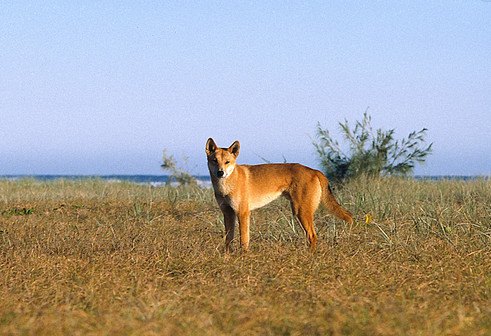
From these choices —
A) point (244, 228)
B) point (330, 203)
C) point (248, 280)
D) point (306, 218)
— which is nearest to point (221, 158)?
point (244, 228)

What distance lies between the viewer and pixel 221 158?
8.85m

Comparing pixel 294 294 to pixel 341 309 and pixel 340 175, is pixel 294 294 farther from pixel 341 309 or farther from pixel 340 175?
pixel 340 175

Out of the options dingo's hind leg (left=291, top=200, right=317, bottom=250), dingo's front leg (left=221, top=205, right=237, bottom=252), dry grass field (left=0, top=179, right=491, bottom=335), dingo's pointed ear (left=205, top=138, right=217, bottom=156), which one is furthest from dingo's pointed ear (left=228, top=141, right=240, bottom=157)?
dry grass field (left=0, top=179, right=491, bottom=335)

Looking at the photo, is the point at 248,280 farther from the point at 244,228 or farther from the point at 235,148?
the point at 235,148

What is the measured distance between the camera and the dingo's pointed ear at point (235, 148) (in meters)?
9.09

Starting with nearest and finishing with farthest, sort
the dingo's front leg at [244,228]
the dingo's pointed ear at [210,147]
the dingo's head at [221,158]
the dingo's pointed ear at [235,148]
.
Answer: the dingo's front leg at [244,228]
the dingo's head at [221,158]
the dingo's pointed ear at [210,147]
the dingo's pointed ear at [235,148]

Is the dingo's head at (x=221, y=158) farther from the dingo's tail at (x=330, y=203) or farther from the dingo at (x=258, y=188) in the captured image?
the dingo's tail at (x=330, y=203)

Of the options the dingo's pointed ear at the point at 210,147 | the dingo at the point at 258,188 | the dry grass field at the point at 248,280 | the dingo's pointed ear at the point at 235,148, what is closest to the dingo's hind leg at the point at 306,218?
the dingo at the point at 258,188

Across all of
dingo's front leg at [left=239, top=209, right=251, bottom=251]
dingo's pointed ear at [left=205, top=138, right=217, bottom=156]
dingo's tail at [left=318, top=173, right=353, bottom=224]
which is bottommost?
dingo's front leg at [left=239, top=209, right=251, bottom=251]

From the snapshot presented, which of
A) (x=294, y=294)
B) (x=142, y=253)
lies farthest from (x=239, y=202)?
(x=294, y=294)

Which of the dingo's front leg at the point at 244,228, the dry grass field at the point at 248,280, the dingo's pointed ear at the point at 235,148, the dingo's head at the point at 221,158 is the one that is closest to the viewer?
the dry grass field at the point at 248,280

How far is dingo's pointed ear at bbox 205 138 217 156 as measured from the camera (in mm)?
8977

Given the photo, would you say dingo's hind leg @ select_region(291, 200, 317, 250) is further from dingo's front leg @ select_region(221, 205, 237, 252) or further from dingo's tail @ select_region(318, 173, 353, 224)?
dingo's front leg @ select_region(221, 205, 237, 252)

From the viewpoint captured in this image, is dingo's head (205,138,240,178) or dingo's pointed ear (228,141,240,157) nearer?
dingo's head (205,138,240,178)
